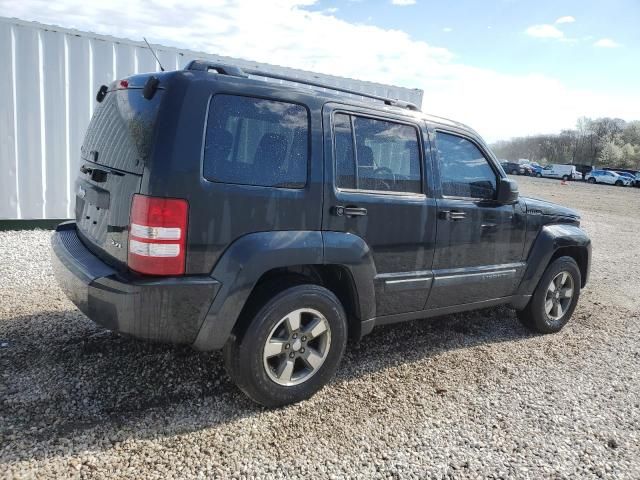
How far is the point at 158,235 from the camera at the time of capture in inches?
103

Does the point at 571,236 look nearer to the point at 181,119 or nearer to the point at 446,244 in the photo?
the point at 446,244

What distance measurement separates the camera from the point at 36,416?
2873 millimetres

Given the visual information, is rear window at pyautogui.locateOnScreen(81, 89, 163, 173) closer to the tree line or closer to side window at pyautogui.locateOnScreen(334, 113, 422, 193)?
side window at pyautogui.locateOnScreen(334, 113, 422, 193)

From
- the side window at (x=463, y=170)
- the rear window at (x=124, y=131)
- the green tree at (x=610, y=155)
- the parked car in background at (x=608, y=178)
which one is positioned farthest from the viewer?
the green tree at (x=610, y=155)

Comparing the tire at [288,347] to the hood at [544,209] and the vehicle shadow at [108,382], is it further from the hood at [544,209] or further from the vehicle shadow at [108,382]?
the hood at [544,209]

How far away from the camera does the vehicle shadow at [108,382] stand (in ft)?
9.15

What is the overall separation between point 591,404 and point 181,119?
3.36 metres

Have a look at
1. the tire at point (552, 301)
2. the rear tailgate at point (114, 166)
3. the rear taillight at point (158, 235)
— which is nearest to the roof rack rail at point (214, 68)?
the rear tailgate at point (114, 166)

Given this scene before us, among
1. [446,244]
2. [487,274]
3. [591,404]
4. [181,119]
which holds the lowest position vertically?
[591,404]

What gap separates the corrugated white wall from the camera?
7176mm

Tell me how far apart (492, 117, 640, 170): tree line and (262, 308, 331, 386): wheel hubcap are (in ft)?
226

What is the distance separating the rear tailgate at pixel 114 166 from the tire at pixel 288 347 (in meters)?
0.84

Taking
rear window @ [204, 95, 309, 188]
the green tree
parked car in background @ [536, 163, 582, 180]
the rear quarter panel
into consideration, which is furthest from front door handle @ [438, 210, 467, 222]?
the green tree

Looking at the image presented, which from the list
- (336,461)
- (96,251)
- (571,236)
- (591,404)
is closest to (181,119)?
(96,251)
